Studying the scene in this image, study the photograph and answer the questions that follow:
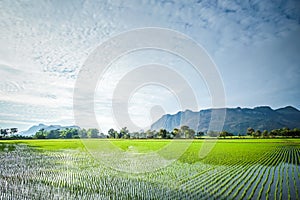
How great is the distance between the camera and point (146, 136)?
67.5 m

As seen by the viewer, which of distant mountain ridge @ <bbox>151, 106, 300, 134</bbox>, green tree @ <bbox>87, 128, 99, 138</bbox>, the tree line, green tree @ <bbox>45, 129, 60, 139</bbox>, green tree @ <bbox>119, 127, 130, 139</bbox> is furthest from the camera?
distant mountain ridge @ <bbox>151, 106, 300, 134</bbox>

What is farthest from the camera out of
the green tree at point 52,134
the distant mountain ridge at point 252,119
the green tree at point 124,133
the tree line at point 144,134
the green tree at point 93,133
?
the distant mountain ridge at point 252,119

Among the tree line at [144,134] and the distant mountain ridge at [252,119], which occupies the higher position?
the distant mountain ridge at [252,119]

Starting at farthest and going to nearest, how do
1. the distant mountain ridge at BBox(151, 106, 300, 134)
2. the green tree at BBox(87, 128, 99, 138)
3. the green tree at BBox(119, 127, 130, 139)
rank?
the distant mountain ridge at BBox(151, 106, 300, 134), the green tree at BBox(87, 128, 99, 138), the green tree at BBox(119, 127, 130, 139)

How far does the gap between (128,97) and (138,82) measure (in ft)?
5.79

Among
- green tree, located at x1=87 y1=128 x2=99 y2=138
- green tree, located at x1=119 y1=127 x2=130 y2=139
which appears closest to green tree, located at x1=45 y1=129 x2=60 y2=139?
green tree, located at x1=87 y1=128 x2=99 y2=138

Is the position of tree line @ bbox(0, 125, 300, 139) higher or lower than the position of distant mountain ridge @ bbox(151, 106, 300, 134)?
lower

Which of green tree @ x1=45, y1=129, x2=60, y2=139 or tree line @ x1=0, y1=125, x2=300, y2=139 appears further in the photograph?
green tree @ x1=45, y1=129, x2=60, y2=139

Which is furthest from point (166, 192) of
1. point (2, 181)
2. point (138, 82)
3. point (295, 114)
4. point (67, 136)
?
point (295, 114)

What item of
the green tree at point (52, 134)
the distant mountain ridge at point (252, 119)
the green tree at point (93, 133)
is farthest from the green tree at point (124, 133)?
the distant mountain ridge at point (252, 119)

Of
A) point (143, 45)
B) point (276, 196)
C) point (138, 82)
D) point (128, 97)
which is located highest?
point (143, 45)

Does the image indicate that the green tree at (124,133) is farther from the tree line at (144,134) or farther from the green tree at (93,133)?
the green tree at (93,133)

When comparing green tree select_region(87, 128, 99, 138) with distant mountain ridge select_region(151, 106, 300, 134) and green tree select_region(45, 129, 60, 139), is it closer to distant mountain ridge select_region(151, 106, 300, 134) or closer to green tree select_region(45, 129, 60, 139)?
green tree select_region(45, 129, 60, 139)

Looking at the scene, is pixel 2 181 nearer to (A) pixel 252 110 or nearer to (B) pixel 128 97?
(B) pixel 128 97
